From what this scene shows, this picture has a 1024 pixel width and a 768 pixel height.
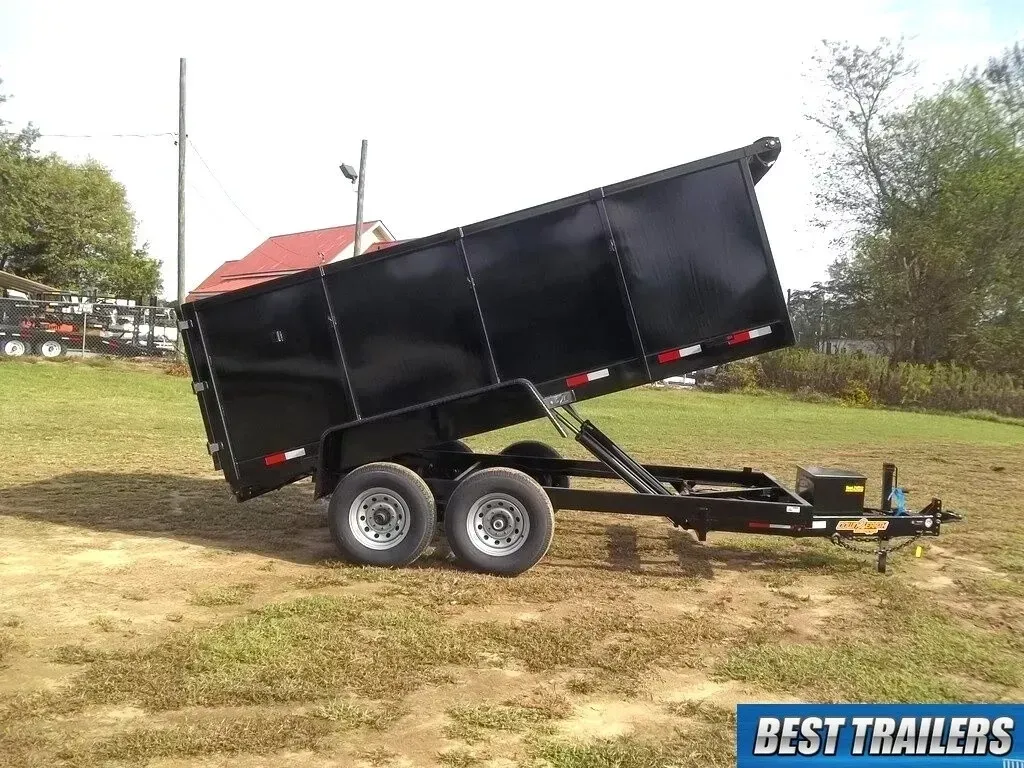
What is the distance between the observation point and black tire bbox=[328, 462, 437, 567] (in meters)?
6.50

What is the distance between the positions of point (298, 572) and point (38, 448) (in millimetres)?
7508

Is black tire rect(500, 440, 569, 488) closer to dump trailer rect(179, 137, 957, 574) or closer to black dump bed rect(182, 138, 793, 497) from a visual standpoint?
dump trailer rect(179, 137, 957, 574)

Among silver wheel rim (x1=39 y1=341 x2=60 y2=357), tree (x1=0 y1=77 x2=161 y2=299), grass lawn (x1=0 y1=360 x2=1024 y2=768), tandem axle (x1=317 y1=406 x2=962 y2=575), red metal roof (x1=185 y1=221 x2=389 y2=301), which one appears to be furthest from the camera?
tree (x1=0 y1=77 x2=161 y2=299)

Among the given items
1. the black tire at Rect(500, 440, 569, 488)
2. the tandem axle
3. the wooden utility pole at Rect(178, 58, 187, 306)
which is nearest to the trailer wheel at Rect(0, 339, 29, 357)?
the wooden utility pole at Rect(178, 58, 187, 306)

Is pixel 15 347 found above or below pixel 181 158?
below

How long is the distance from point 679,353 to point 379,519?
9.15 ft

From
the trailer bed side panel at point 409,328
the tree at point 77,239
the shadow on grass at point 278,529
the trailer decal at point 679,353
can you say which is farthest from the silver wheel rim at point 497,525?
the tree at point 77,239

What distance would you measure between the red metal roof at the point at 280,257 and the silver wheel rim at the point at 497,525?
3247 centimetres

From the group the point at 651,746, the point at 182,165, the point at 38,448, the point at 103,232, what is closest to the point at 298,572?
the point at 651,746

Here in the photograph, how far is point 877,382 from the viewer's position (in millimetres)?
32281

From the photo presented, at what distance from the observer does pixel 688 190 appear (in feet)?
20.5

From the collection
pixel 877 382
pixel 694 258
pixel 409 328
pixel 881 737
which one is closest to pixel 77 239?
pixel 877 382

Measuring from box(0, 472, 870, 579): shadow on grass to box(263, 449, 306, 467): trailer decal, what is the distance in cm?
83

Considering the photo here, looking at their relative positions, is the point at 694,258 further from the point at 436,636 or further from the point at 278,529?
the point at 278,529
